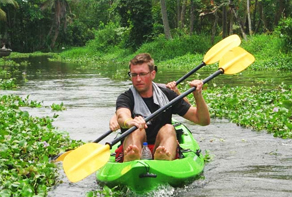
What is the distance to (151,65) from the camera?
531 cm

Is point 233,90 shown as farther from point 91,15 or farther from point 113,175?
point 91,15

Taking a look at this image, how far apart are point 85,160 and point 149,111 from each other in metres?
1.00

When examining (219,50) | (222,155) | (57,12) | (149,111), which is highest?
(219,50)

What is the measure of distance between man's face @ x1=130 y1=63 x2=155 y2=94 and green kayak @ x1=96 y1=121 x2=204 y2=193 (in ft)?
2.66

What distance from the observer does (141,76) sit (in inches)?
207

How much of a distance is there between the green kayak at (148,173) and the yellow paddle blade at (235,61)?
3.72 feet

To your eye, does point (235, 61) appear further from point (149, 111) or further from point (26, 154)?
point (26, 154)

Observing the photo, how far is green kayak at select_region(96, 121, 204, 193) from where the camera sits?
4.61 m

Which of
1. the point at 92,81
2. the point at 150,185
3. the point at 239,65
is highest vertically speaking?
the point at 239,65

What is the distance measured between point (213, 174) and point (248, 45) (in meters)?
17.2

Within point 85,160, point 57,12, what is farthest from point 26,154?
point 57,12

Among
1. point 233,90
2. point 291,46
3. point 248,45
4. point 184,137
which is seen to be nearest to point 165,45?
point 248,45

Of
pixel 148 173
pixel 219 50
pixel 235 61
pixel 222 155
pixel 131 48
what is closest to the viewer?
pixel 148 173

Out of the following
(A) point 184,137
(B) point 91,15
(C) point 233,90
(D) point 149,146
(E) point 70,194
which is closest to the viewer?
(E) point 70,194
